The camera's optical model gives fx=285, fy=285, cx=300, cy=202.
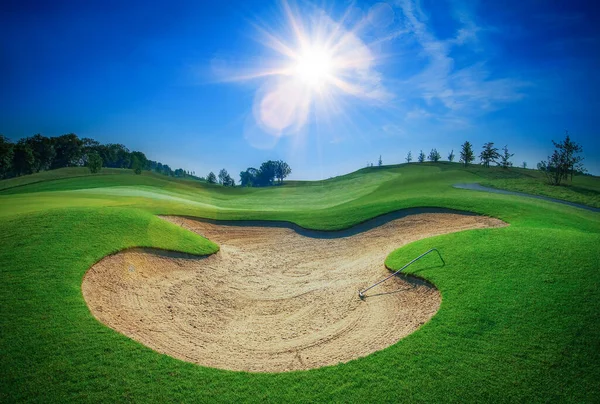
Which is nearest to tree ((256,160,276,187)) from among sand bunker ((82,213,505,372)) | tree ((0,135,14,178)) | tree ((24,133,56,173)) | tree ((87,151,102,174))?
tree ((87,151,102,174))

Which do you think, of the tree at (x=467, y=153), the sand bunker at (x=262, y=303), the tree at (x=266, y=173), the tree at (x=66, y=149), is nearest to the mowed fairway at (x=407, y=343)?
the sand bunker at (x=262, y=303)

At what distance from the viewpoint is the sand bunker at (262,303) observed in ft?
30.3

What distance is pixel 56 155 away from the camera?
93.9 metres

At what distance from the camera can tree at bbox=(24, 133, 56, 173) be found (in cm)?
8535

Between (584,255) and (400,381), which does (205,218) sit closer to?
(400,381)

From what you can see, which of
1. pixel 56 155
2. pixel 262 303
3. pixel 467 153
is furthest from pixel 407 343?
pixel 56 155

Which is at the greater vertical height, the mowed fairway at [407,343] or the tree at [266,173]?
the tree at [266,173]

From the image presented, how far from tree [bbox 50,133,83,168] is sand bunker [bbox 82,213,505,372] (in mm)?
106885

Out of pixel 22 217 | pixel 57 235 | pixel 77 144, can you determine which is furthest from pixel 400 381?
pixel 77 144

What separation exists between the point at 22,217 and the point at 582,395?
23.9 meters

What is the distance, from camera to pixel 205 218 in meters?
27.2

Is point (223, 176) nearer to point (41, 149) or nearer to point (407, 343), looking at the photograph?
point (41, 149)

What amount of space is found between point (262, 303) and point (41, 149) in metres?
108

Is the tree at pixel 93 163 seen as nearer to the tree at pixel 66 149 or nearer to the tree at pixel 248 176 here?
the tree at pixel 66 149
